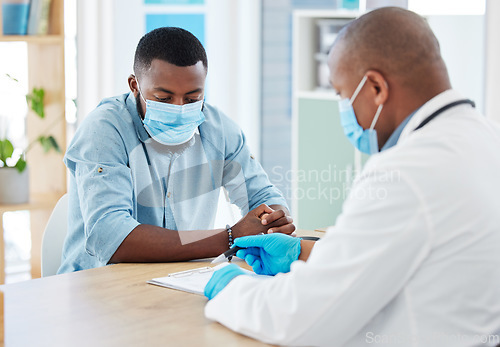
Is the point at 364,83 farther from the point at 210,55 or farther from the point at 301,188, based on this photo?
the point at 210,55

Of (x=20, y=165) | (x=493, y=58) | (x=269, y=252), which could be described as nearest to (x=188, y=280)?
(x=269, y=252)

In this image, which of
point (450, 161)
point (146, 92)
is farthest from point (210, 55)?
point (450, 161)

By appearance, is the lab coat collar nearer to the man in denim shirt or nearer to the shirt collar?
the shirt collar

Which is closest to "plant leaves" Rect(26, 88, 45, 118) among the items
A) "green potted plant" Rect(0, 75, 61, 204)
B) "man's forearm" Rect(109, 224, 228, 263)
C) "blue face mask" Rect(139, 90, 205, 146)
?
"green potted plant" Rect(0, 75, 61, 204)

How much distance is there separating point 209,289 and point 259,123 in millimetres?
2784

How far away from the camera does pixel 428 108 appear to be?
40.6 inches

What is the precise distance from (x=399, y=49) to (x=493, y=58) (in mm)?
2039

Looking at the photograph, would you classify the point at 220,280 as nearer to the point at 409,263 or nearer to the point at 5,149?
the point at 409,263

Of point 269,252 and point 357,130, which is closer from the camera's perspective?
point 357,130

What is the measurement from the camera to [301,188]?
355 cm

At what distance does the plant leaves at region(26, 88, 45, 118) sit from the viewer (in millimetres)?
2852

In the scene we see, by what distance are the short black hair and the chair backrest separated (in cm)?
48

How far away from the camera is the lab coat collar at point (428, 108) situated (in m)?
1.03

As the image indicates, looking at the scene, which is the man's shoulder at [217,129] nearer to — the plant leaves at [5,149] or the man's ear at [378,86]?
the man's ear at [378,86]
